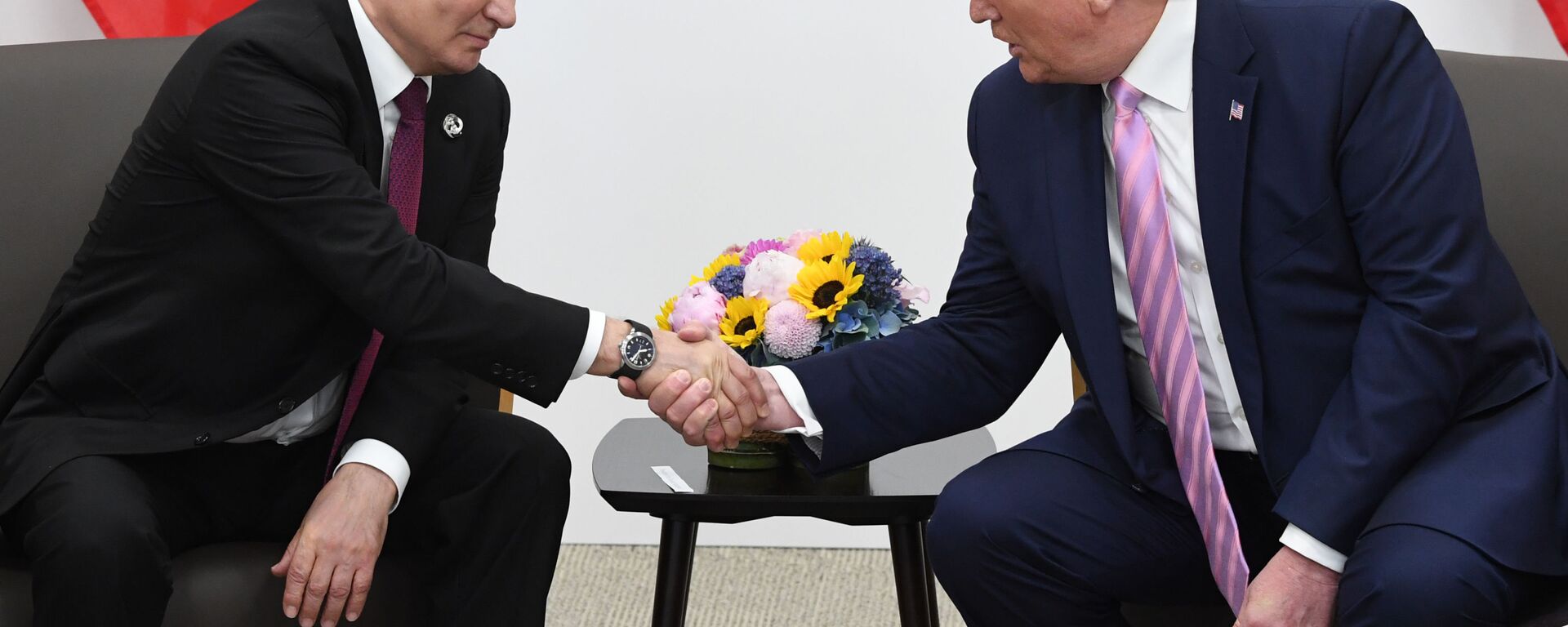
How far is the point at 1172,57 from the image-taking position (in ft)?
5.58

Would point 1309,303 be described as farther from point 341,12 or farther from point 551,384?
point 341,12

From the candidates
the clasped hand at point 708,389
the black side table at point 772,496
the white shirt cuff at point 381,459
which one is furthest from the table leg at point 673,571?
the white shirt cuff at point 381,459

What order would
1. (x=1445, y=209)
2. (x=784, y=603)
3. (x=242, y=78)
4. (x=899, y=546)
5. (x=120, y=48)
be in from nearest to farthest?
(x=1445, y=209) → (x=242, y=78) → (x=899, y=546) → (x=120, y=48) → (x=784, y=603)

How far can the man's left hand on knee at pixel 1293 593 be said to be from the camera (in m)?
1.46

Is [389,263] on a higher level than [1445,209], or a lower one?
lower

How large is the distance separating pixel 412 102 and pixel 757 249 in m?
0.47

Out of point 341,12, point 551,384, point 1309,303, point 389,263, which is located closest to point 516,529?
point 551,384

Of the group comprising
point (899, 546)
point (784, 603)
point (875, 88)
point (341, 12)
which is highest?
point (341, 12)

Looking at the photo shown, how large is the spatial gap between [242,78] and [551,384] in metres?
0.48

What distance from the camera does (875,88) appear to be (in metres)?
3.04

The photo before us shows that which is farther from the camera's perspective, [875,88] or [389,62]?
[875,88]

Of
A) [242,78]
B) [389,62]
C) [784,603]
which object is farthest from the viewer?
[784,603]

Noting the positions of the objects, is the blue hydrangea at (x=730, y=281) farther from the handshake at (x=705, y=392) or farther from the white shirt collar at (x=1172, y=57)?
the white shirt collar at (x=1172, y=57)

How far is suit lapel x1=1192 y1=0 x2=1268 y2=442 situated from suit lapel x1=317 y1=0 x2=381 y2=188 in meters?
0.93
